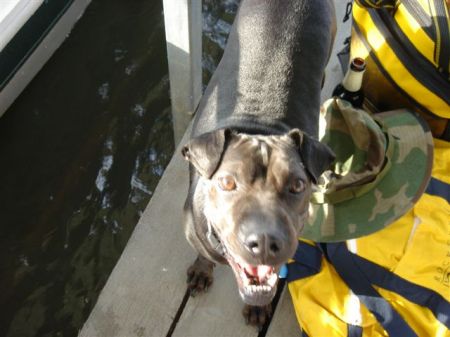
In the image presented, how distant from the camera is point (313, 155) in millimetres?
2590

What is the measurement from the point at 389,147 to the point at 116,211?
2.23 m

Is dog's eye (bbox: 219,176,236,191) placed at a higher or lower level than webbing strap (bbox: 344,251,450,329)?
higher

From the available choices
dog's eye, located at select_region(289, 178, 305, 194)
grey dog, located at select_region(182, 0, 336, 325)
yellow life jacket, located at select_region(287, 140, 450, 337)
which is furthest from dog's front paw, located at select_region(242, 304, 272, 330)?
dog's eye, located at select_region(289, 178, 305, 194)

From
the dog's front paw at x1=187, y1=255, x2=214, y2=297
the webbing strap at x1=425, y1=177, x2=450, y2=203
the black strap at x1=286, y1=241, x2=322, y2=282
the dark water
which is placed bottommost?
the dark water

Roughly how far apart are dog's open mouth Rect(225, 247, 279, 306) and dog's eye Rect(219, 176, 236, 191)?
32cm

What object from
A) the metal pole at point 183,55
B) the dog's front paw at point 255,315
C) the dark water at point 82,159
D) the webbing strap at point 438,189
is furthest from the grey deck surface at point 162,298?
the webbing strap at point 438,189

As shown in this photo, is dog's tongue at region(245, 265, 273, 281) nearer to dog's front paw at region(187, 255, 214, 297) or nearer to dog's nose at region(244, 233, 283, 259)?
dog's nose at region(244, 233, 283, 259)

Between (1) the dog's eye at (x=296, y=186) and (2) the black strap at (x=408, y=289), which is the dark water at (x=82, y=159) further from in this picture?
(1) the dog's eye at (x=296, y=186)

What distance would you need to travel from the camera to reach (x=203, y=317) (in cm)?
325

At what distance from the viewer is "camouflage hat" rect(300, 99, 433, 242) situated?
3158 mm

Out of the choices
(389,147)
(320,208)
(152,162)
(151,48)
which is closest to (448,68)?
(389,147)

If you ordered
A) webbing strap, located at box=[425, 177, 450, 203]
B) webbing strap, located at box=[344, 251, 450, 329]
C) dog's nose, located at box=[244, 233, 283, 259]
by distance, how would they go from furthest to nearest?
webbing strap, located at box=[425, 177, 450, 203] < webbing strap, located at box=[344, 251, 450, 329] < dog's nose, located at box=[244, 233, 283, 259]

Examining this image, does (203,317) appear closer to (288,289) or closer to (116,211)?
(288,289)

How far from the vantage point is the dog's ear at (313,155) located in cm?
259
